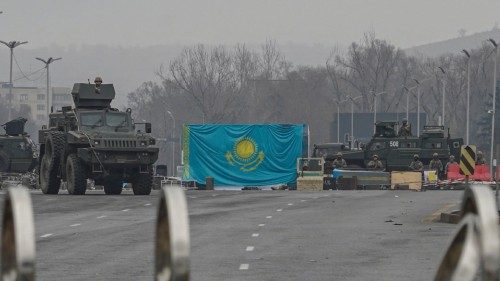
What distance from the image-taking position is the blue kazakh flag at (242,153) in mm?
61688

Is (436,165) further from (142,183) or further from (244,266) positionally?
(244,266)

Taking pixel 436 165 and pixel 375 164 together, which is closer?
pixel 436 165

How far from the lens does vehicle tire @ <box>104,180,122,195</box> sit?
150 feet

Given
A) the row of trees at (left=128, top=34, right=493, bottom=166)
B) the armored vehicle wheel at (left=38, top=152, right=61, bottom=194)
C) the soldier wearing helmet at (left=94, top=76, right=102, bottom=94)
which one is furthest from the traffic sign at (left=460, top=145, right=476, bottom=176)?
the row of trees at (left=128, top=34, right=493, bottom=166)

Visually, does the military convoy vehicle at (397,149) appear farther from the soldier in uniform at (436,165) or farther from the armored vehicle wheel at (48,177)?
the armored vehicle wheel at (48,177)

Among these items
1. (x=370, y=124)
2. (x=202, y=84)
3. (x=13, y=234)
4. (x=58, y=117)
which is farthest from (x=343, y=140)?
(x=13, y=234)

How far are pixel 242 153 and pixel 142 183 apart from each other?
1938cm

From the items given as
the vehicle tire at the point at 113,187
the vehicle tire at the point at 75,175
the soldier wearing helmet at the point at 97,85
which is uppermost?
→ the soldier wearing helmet at the point at 97,85

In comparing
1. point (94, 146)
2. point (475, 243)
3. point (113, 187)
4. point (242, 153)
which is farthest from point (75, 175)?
point (475, 243)

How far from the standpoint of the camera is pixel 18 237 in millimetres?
5809

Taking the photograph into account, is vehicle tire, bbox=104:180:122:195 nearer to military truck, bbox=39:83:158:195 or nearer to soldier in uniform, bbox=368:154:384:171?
military truck, bbox=39:83:158:195

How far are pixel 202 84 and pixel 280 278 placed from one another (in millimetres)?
145980

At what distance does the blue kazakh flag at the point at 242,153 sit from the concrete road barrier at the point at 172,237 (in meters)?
55.3

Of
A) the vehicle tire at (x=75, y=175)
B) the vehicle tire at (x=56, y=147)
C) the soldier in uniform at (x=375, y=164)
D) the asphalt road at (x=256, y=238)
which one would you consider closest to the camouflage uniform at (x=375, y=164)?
the soldier in uniform at (x=375, y=164)
